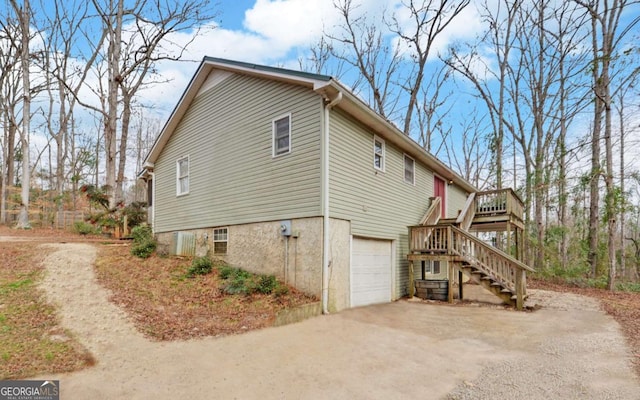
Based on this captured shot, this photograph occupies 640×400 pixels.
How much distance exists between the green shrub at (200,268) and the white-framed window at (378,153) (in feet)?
18.7

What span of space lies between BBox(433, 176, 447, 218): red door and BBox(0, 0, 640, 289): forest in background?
4998 mm

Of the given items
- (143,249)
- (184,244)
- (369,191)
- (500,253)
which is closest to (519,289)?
(500,253)

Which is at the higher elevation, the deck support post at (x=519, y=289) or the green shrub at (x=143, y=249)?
the green shrub at (x=143, y=249)

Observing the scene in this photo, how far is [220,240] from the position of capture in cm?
1095

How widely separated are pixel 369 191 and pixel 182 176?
7.29 m

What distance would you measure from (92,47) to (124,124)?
670 cm

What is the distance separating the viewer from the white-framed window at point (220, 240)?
1072 centimetres

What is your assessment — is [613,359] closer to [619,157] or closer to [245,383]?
[245,383]

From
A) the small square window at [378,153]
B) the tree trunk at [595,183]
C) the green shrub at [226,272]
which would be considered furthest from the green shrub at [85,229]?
the tree trunk at [595,183]

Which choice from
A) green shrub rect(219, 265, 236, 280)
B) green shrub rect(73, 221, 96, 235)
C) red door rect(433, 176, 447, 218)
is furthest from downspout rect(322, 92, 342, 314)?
green shrub rect(73, 221, 96, 235)

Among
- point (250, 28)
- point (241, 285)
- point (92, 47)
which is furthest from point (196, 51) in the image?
point (241, 285)

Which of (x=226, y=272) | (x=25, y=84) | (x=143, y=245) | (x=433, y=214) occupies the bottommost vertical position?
(x=226, y=272)

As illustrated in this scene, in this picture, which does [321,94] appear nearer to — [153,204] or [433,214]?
[433,214]

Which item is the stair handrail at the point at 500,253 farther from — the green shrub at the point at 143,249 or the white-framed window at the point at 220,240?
the green shrub at the point at 143,249
